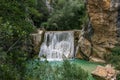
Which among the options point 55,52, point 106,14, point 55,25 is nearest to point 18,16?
point 106,14

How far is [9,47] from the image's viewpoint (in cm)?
698

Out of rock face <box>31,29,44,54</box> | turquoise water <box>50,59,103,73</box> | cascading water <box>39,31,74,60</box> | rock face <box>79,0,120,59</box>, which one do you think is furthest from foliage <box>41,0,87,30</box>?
turquoise water <box>50,59,103,73</box>

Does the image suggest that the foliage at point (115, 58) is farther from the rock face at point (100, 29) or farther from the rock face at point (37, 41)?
the rock face at point (37, 41)

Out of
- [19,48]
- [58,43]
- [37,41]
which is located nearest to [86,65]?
[58,43]

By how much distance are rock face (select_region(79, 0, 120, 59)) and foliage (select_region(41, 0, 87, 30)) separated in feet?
18.9

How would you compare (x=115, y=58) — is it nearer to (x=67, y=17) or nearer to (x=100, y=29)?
(x=100, y=29)

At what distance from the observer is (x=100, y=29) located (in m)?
24.6

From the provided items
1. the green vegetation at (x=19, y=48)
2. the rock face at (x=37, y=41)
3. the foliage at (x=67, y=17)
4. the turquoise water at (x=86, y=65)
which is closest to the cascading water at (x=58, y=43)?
the rock face at (x=37, y=41)

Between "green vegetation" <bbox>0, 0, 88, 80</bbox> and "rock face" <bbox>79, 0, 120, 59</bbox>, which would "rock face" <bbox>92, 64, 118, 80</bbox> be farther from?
"rock face" <bbox>79, 0, 120, 59</bbox>

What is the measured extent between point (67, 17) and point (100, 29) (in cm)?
752

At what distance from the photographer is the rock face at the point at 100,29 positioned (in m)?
23.7

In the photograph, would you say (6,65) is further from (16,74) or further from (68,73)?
(68,73)

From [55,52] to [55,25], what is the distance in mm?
4981

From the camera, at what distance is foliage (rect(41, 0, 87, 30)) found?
103 feet
